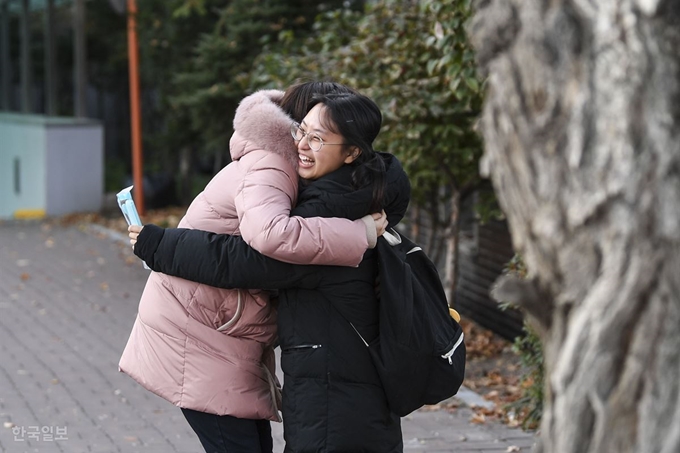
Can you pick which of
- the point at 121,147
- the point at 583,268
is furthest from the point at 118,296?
the point at 121,147

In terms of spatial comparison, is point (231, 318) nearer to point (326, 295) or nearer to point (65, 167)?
point (326, 295)

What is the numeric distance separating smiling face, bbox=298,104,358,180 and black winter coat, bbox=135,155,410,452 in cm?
3

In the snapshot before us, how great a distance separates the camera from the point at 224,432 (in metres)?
3.53

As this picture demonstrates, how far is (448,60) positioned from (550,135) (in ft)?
14.9

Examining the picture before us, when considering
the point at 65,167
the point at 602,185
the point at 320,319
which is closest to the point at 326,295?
the point at 320,319

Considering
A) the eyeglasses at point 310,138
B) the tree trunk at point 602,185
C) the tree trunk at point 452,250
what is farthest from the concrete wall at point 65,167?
the tree trunk at point 602,185

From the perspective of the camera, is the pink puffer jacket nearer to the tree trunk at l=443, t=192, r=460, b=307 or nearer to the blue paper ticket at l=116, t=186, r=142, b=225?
the blue paper ticket at l=116, t=186, r=142, b=225

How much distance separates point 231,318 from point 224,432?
39 centimetres

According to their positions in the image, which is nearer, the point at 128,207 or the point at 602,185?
the point at 602,185

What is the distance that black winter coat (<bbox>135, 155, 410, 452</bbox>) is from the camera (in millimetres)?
3293

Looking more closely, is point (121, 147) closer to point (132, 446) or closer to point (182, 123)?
point (182, 123)

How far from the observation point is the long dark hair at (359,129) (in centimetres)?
333

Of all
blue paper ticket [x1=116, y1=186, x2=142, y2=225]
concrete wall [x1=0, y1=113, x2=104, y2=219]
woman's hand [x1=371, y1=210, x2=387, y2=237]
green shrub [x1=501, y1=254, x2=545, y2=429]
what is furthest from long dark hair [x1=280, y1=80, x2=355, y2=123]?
concrete wall [x1=0, y1=113, x2=104, y2=219]

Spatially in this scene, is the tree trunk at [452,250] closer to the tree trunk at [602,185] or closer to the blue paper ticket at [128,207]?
the blue paper ticket at [128,207]
